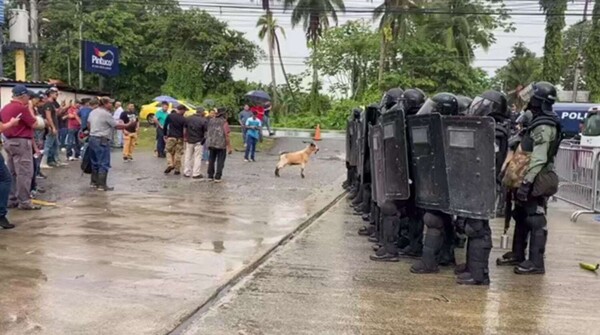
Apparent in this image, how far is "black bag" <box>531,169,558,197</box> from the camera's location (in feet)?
20.7

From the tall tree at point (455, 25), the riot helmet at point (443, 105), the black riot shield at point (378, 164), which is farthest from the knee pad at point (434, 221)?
the tall tree at point (455, 25)

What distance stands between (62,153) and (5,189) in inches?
443

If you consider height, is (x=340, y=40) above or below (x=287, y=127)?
above

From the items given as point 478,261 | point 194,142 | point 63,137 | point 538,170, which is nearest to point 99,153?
point 194,142

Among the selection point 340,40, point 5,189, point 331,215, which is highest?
point 340,40

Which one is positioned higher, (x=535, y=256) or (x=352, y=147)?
(x=352, y=147)

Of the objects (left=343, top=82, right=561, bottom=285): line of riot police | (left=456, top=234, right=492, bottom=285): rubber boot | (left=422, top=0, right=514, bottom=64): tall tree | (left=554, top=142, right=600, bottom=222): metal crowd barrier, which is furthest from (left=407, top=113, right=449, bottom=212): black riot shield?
(left=422, top=0, right=514, bottom=64): tall tree

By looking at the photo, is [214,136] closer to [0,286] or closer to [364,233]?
[364,233]

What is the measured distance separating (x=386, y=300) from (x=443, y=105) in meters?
2.16

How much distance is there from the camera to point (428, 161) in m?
6.36

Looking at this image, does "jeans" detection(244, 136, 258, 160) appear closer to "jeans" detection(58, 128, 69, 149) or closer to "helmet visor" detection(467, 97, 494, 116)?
"jeans" detection(58, 128, 69, 149)

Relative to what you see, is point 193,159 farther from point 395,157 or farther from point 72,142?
point 395,157

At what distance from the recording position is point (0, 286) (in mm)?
5473

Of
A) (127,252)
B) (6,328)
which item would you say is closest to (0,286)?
(6,328)
